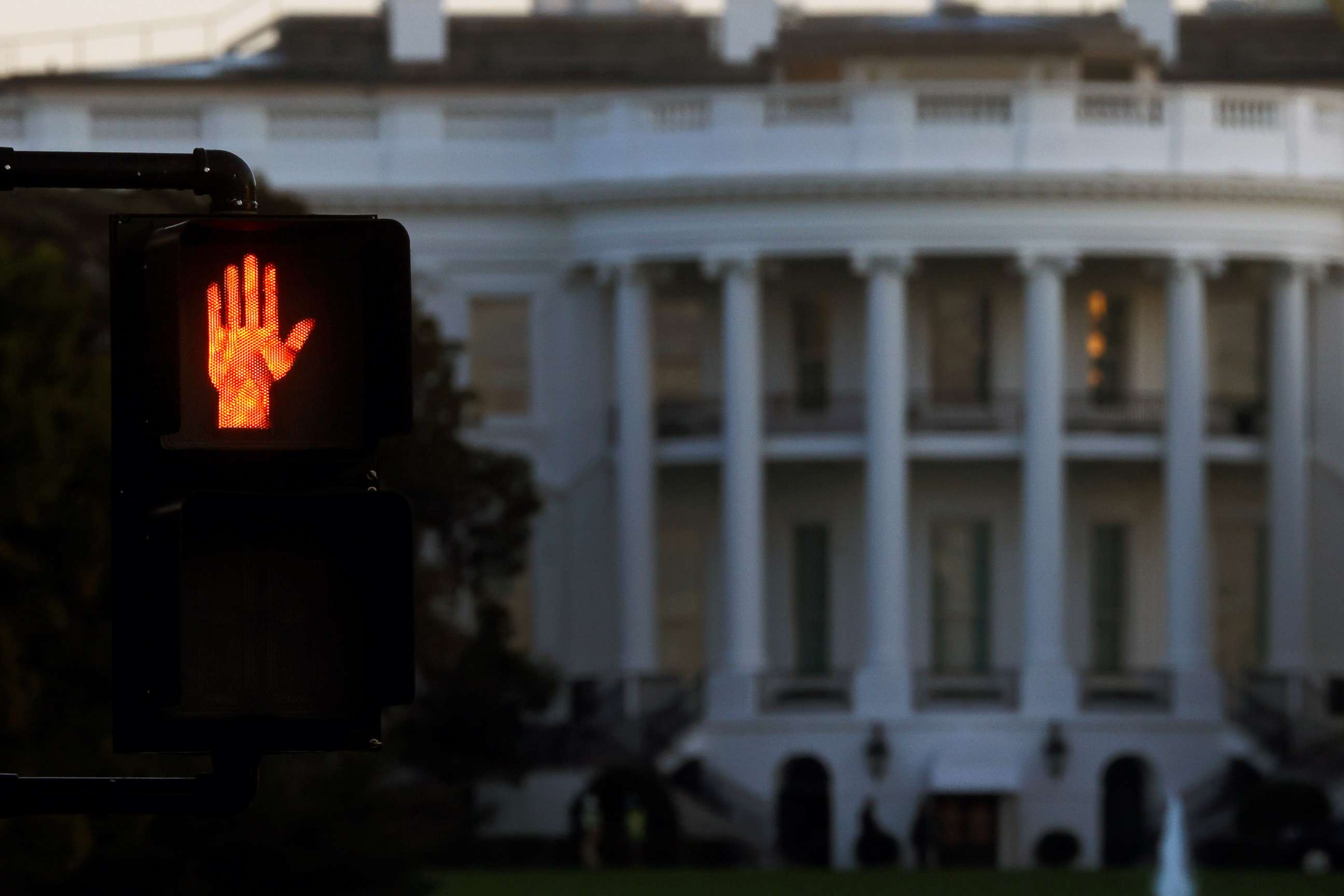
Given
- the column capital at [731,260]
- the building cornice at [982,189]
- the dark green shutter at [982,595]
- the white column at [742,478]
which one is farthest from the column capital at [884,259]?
the dark green shutter at [982,595]

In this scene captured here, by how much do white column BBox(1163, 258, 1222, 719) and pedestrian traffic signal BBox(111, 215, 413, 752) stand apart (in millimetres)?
51045

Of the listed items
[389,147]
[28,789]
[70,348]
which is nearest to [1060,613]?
[389,147]

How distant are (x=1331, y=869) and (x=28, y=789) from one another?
44477mm

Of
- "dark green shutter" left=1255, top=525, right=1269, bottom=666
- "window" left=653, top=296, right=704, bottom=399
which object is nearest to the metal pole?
"window" left=653, top=296, right=704, bottom=399

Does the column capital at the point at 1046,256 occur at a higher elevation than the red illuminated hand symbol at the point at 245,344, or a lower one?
higher

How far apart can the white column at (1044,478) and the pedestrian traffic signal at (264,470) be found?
167 feet

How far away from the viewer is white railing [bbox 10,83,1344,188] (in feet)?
186

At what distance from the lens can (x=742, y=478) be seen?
56.9 metres

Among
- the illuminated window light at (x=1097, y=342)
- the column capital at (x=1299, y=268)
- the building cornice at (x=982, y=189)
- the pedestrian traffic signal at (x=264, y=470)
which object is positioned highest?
the building cornice at (x=982, y=189)

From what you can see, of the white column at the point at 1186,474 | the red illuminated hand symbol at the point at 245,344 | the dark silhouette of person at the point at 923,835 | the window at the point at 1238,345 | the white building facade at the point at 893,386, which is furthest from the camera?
the window at the point at 1238,345

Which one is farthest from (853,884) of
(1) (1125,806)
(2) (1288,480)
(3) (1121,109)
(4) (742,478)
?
(3) (1121,109)

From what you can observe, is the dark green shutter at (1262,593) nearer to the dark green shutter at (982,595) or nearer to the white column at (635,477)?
the dark green shutter at (982,595)

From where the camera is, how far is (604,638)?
59.1 metres

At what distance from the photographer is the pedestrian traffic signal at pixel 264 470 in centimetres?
607
